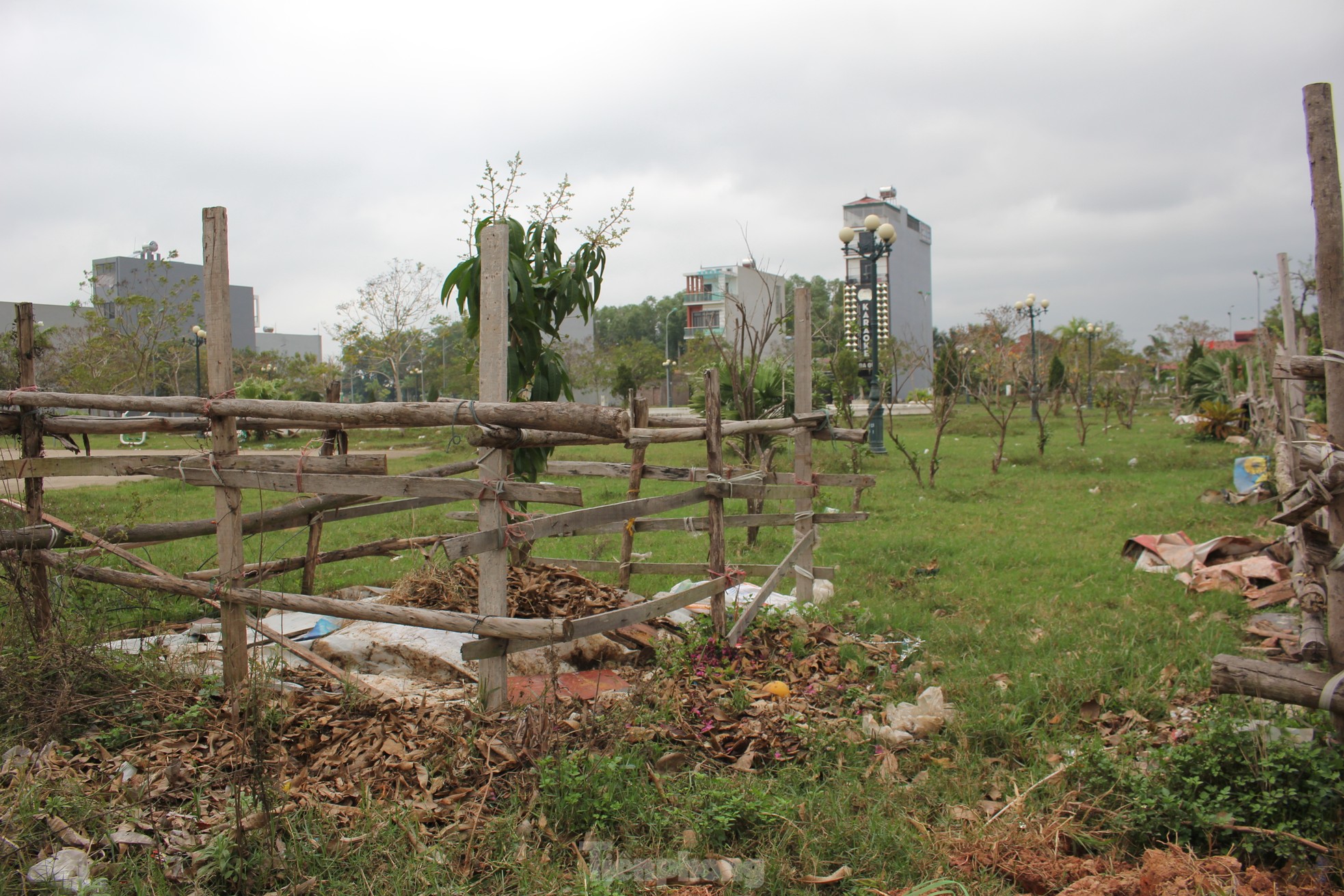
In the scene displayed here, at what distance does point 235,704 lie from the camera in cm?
328

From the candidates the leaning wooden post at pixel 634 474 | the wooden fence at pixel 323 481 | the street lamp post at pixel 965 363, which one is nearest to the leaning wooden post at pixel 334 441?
the wooden fence at pixel 323 481

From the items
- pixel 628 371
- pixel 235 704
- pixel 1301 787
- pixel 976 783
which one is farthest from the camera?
pixel 628 371

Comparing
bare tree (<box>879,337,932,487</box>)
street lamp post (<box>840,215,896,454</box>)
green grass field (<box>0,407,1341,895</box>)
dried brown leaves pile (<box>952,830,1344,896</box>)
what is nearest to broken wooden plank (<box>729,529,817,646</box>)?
green grass field (<box>0,407,1341,895</box>)

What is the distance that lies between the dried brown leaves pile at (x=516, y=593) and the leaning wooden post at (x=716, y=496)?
2.36 feet

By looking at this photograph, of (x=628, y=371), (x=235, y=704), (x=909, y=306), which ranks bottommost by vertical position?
(x=235, y=704)

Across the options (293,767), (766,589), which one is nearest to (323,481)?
(293,767)

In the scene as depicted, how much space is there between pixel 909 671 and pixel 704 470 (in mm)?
1743

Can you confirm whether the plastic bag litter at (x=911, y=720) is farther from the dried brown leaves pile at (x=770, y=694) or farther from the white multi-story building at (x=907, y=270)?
the white multi-story building at (x=907, y=270)

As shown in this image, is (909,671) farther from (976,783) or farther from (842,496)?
(842,496)

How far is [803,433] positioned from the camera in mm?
6074

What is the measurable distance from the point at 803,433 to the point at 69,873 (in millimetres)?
4702

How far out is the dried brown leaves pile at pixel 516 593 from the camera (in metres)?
5.07

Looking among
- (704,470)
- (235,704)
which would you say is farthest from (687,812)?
(704,470)

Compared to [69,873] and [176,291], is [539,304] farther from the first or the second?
[176,291]
